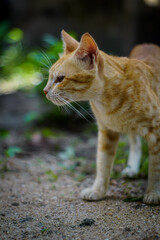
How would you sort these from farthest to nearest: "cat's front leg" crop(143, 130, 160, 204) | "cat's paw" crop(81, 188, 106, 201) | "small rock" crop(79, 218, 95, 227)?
"cat's paw" crop(81, 188, 106, 201) → "cat's front leg" crop(143, 130, 160, 204) → "small rock" crop(79, 218, 95, 227)

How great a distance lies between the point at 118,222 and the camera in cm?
211

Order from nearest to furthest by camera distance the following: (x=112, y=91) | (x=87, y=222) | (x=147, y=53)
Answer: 1. (x=87, y=222)
2. (x=112, y=91)
3. (x=147, y=53)

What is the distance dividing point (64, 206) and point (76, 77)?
1.12 meters

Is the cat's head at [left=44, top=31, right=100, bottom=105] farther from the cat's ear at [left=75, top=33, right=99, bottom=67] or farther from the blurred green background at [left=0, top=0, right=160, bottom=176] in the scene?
the blurred green background at [left=0, top=0, right=160, bottom=176]

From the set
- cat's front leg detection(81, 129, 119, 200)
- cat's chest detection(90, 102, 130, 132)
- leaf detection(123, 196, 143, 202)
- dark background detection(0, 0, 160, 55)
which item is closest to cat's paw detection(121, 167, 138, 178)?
cat's front leg detection(81, 129, 119, 200)

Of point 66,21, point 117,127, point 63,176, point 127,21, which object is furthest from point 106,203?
point 66,21

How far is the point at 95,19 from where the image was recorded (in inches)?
277

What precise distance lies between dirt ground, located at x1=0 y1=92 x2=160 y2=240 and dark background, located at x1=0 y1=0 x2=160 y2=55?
12.1 ft

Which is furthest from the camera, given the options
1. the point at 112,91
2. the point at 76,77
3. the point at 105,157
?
the point at 105,157

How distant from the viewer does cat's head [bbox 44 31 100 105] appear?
226 centimetres

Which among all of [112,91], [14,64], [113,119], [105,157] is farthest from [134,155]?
[14,64]

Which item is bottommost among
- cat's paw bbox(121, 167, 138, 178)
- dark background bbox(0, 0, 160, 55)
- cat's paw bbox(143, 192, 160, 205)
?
cat's paw bbox(121, 167, 138, 178)

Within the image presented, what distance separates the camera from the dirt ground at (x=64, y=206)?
6.47 ft

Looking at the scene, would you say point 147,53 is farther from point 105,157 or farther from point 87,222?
point 87,222
